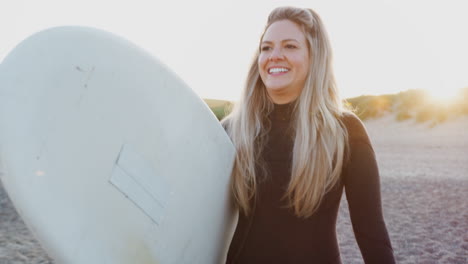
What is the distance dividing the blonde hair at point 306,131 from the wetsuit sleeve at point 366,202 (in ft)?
0.18

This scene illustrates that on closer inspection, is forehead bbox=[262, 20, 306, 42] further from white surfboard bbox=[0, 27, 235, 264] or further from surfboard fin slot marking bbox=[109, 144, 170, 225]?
surfboard fin slot marking bbox=[109, 144, 170, 225]

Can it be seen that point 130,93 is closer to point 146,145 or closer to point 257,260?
point 146,145

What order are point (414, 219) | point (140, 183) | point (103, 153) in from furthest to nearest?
point (414, 219), point (140, 183), point (103, 153)

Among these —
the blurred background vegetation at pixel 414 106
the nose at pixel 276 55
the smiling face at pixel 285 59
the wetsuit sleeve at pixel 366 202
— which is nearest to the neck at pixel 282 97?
the smiling face at pixel 285 59

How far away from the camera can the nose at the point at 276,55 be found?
1800 millimetres

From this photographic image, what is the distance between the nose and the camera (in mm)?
1800

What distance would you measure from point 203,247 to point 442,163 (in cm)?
1058

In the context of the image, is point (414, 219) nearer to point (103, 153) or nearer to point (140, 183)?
point (140, 183)

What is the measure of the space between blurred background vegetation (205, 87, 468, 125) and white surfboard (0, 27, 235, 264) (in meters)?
17.9

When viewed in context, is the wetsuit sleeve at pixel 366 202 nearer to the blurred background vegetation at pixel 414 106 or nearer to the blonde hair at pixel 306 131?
the blonde hair at pixel 306 131

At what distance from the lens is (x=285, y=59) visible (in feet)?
5.91

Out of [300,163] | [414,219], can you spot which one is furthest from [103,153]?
[414,219]

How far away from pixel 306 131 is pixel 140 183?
71 centimetres

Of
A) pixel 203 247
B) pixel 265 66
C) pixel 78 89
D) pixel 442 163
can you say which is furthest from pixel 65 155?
pixel 442 163
